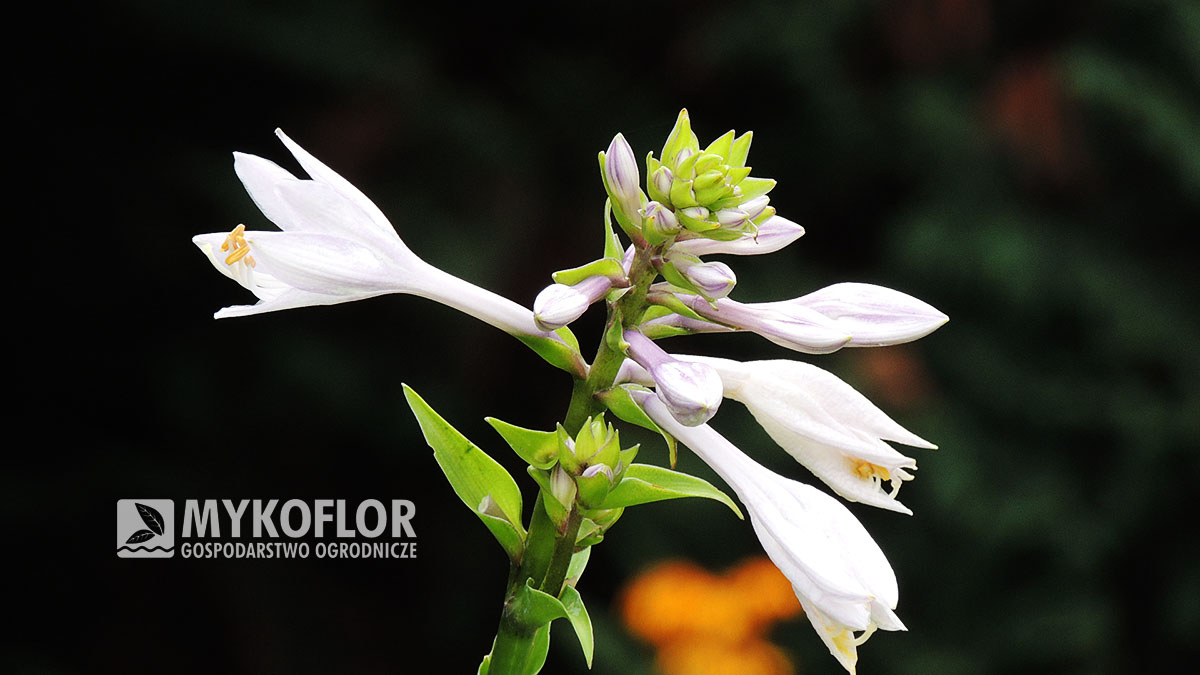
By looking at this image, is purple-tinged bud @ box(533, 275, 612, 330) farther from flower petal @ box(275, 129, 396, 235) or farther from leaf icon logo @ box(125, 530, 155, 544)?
leaf icon logo @ box(125, 530, 155, 544)

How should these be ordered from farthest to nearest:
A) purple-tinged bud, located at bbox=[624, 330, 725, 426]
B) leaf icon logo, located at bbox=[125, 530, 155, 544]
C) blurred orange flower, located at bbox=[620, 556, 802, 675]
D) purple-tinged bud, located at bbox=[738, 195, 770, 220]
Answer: blurred orange flower, located at bbox=[620, 556, 802, 675], leaf icon logo, located at bbox=[125, 530, 155, 544], purple-tinged bud, located at bbox=[738, 195, 770, 220], purple-tinged bud, located at bbox=[624, 330, 725, 426]

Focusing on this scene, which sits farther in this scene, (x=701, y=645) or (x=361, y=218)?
(x=701, y=645)

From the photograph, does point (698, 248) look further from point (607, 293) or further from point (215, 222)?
point (215, 222)

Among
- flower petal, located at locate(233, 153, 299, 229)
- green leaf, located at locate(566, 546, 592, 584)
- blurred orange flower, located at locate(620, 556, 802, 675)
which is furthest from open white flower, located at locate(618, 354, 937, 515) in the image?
blurred orange flower, located at locate(620, 556, 802, 675)

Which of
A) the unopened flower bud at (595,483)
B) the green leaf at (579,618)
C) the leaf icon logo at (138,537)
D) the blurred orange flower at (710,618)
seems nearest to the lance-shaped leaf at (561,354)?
the unopened flower bud at (595,483)

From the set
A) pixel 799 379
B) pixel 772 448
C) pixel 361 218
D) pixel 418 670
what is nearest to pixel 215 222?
pixel 418 670

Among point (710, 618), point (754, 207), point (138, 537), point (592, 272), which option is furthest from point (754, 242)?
point (710, 618)
